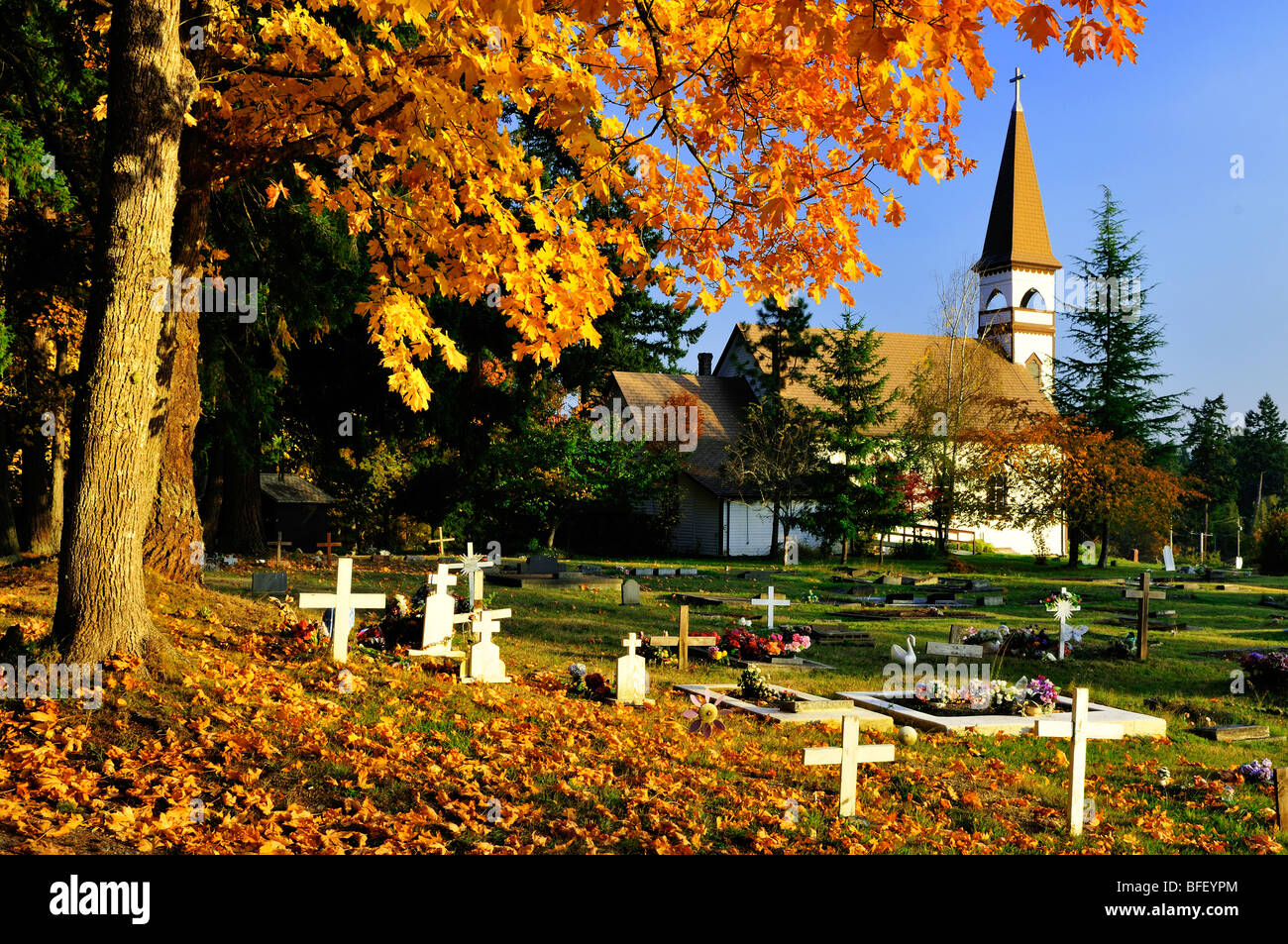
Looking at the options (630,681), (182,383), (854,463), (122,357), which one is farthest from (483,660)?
(854,463)

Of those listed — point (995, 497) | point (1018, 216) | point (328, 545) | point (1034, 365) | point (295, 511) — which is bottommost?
point (328, 545)

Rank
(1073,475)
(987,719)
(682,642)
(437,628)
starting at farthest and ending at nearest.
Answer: (1073,475), (682,642), (437,628), (987,719)

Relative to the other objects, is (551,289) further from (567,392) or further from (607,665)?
(567,392)

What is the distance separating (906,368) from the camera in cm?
4781

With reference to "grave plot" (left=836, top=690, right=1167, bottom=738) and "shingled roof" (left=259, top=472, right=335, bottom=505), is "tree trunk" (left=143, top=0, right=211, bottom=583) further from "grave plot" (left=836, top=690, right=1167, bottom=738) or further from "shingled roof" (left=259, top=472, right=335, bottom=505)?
"shingled roof" (left=259, top=472, right=335, bottom=505)

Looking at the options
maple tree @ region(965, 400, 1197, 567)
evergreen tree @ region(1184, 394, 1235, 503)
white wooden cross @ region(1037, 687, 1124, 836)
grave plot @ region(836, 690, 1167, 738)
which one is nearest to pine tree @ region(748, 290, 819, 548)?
maple tree @ region(965, 400, 1197, 567)

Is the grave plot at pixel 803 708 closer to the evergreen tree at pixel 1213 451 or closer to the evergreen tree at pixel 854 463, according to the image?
the evergreen tree at pixel 854 463

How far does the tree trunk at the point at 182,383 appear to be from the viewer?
10734 millimetres

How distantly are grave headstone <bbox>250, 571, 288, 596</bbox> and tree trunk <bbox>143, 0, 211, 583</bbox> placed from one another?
5.80 ft

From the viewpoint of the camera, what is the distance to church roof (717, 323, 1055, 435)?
4041 cm

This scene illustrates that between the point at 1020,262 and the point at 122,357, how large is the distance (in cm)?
5881

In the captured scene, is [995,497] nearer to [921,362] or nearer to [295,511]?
[921,362]
